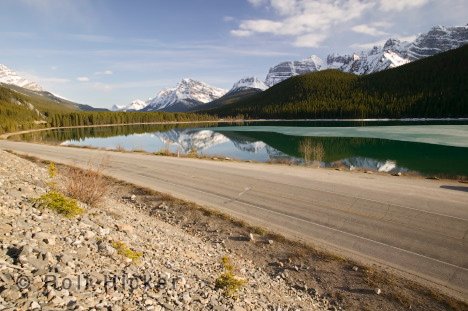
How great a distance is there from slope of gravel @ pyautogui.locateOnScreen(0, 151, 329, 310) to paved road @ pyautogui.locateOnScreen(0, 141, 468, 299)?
4525mm

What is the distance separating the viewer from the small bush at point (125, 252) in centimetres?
1051

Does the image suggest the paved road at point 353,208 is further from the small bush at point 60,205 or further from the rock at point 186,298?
the small bush at point 60,205

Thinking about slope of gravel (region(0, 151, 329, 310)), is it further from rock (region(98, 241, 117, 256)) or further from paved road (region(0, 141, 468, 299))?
paved road (region(0, 141, 468, 299))

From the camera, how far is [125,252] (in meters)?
10.6

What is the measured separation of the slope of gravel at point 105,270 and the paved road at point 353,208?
4.53 metres

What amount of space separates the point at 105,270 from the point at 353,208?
47.4 feet

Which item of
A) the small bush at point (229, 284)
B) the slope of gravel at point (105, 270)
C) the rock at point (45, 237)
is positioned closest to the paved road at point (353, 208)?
the slope of gravel at point (105, 270)

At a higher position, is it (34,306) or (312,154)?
(34,306)

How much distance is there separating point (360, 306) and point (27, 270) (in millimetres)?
9365

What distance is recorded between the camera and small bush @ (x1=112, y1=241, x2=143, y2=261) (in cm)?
1051

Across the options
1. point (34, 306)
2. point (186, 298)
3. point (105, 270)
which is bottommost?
point (186, 298)

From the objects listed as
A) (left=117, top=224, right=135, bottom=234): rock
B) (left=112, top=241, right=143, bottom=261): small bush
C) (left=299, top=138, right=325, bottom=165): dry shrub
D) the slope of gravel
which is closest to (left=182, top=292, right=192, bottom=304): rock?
the slope of gravel

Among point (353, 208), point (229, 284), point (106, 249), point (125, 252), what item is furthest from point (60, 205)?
point (353, 208)

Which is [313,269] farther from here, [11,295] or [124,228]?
[11,295]
